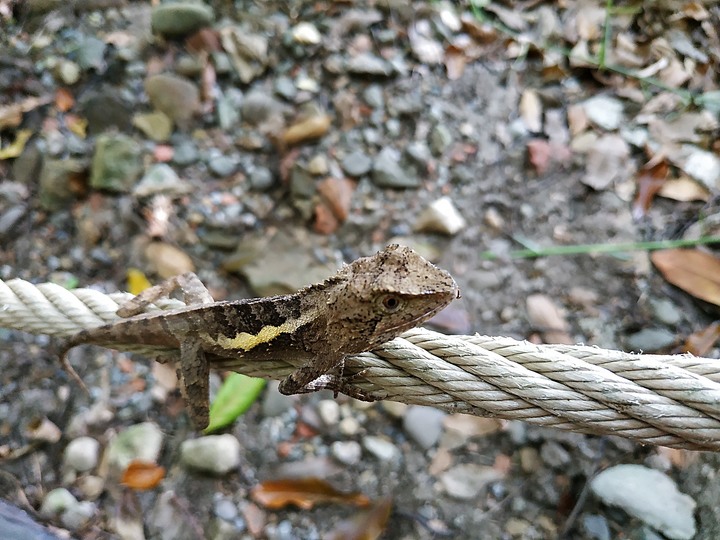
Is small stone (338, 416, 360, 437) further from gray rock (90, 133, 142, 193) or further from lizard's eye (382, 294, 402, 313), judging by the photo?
gray rock (90, 133, 142, 193)

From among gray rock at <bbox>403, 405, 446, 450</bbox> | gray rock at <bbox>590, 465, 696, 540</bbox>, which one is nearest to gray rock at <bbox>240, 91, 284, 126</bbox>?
gray rock at <bbox>403, 405, 446, 450</bbox>

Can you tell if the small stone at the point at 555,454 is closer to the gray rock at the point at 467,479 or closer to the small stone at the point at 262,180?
the gray rock at the point at 467,479

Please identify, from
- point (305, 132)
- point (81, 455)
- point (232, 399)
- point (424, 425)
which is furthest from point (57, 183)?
point (424, 425)

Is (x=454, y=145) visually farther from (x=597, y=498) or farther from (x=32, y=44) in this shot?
(x=32, y=44)

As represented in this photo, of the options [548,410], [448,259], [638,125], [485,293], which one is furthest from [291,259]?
[638,125]

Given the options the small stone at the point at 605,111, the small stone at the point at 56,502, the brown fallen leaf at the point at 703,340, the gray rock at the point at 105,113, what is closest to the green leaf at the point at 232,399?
the small stone at the point at 56,502
